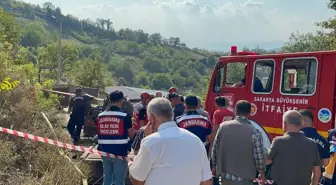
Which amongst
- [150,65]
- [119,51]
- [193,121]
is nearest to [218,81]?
[193,121]

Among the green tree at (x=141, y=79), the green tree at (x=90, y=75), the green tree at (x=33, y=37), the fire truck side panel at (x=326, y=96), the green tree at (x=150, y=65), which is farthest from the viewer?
the green tree at (x=150, y=65)

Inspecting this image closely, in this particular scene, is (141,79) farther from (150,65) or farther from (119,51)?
(119,51)

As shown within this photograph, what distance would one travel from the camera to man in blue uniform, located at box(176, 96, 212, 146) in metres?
5.75

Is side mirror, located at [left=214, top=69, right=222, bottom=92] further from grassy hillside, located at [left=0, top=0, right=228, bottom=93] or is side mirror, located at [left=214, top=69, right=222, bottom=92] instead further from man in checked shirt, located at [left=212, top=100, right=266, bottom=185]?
grassy hillside, located at [left=0, top=0, right=228, bottom=93]

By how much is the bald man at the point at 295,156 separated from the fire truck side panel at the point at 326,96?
9.04 ft

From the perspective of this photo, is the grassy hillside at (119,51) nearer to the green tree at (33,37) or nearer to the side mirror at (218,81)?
the green tree at (33,37)

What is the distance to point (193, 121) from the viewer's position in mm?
5762

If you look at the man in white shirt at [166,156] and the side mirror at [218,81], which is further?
the side mirror at [218,81]

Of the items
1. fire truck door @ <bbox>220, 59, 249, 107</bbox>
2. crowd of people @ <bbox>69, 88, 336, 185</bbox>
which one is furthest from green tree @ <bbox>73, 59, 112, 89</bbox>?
crowd of people @ <bbox>69, 88, 336, 185</bbox>

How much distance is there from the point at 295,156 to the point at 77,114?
24.1 feet

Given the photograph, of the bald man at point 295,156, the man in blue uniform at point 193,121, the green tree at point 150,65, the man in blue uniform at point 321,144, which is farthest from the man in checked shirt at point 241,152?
the green tree at point 150,65

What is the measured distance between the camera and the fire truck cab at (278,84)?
7.36 m

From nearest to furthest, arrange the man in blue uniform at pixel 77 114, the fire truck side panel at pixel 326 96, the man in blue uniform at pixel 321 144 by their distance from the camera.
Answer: the man in blue uniform at pixel 321 144 → the fire truck side panel at pixel 326 96 → the man in blue uniform at pixel 77 114

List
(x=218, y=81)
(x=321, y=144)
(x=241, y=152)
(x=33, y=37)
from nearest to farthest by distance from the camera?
(x=241, y=152) → (x=321, y=144) → (x=218, y=81) → (x=33, y=37)
